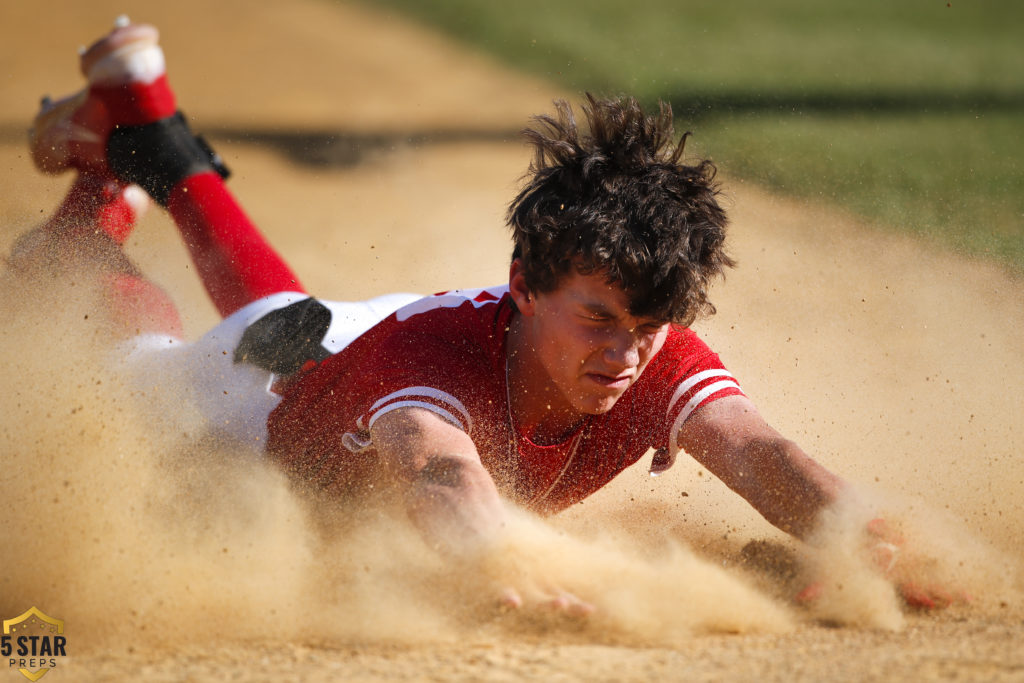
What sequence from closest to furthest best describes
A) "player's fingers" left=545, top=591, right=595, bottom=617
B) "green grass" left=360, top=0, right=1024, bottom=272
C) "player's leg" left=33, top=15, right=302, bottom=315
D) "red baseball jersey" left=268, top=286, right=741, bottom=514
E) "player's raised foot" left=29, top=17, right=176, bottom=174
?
"player's fingers" left=545, top=591, right=595, bottom=617
"red baseball jersey" left=268, top=286, right=741, bottom=514
"player's leg" left=33, top=15, right=302, bottom=315
"player's raised foot" left=29, top=17, right=176, bottom=174
"green grass" left=360, top=0, right=1024, bottom=272

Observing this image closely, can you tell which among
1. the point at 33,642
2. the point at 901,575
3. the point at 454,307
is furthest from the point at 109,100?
the point at 901,575

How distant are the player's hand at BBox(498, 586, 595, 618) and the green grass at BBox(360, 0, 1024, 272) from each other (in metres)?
2.28

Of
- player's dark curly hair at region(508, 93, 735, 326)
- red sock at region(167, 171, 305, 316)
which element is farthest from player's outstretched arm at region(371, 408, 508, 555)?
red sock at region(167, 171, 305, 316)

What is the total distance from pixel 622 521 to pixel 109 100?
6.48 feet

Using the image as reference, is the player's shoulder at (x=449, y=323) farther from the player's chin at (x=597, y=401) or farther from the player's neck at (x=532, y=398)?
the player's chin at (x=597, y=401)

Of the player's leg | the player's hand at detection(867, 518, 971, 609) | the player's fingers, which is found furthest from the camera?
the player's leg

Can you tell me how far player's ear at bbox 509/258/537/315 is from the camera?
208 cm

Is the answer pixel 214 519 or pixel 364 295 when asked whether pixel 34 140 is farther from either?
pixel 214 519

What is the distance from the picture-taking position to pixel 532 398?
213 centimetres

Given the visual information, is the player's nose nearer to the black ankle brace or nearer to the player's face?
the player's face

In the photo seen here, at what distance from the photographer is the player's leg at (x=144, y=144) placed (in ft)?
9.91

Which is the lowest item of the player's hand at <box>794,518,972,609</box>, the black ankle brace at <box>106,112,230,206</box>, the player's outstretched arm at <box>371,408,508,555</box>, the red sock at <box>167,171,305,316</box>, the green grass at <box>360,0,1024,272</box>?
the player's hand at <box>794,518,972,609</box>

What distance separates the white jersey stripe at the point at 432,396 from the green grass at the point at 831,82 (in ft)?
7.13

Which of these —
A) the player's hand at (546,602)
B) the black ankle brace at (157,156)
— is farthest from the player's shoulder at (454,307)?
the black ankle brace at (157,156)
